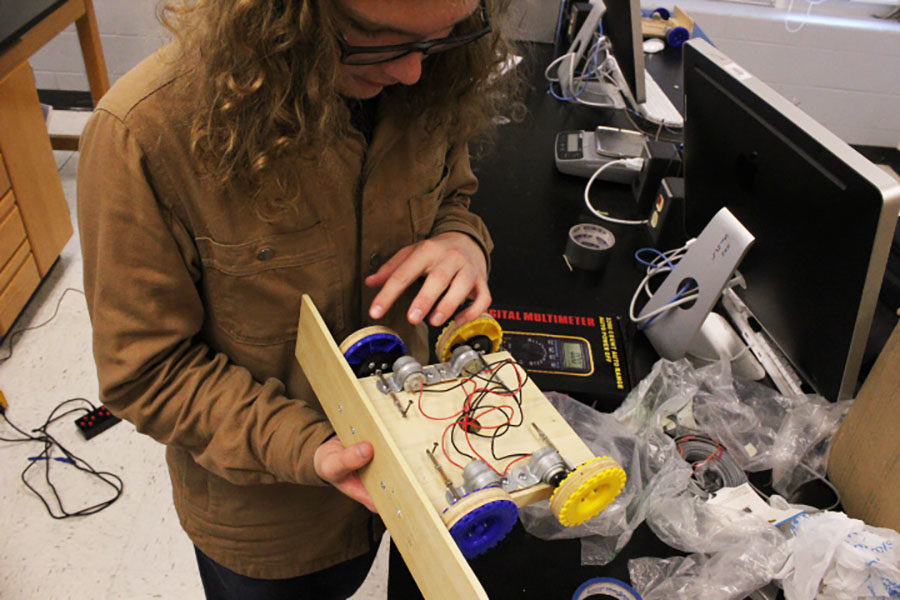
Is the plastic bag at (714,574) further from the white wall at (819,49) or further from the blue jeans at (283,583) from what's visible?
the white wall at (819,49)

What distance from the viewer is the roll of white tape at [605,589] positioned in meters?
0.87

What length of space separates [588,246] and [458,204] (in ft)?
1.71

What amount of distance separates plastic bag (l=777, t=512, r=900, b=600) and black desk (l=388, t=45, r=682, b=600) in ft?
0.59

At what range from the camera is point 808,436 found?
107cm

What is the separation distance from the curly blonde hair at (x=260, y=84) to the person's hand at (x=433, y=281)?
180 millimetres

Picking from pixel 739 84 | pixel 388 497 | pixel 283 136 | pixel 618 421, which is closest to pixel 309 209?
pixel 283 136

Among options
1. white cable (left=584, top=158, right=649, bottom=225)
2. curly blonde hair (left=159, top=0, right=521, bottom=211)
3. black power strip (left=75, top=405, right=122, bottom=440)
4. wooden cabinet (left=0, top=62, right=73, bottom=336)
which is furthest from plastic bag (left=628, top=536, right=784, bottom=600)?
wooden cabinet (left=0, top=62, right=73, bottom=336)

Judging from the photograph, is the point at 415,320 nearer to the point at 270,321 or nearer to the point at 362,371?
the point at 362,371

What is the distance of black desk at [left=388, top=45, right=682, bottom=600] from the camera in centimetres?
91

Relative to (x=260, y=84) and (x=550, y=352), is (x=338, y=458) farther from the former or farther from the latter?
(x=550, y=352)

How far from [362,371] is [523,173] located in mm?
1209

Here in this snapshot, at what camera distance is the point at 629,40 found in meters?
1.92

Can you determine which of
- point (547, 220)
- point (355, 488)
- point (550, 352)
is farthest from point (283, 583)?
point (547, 220)

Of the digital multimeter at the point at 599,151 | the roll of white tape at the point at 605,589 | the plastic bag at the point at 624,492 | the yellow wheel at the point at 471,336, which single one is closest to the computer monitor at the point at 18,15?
the digital multimeter at the point at 599,151
